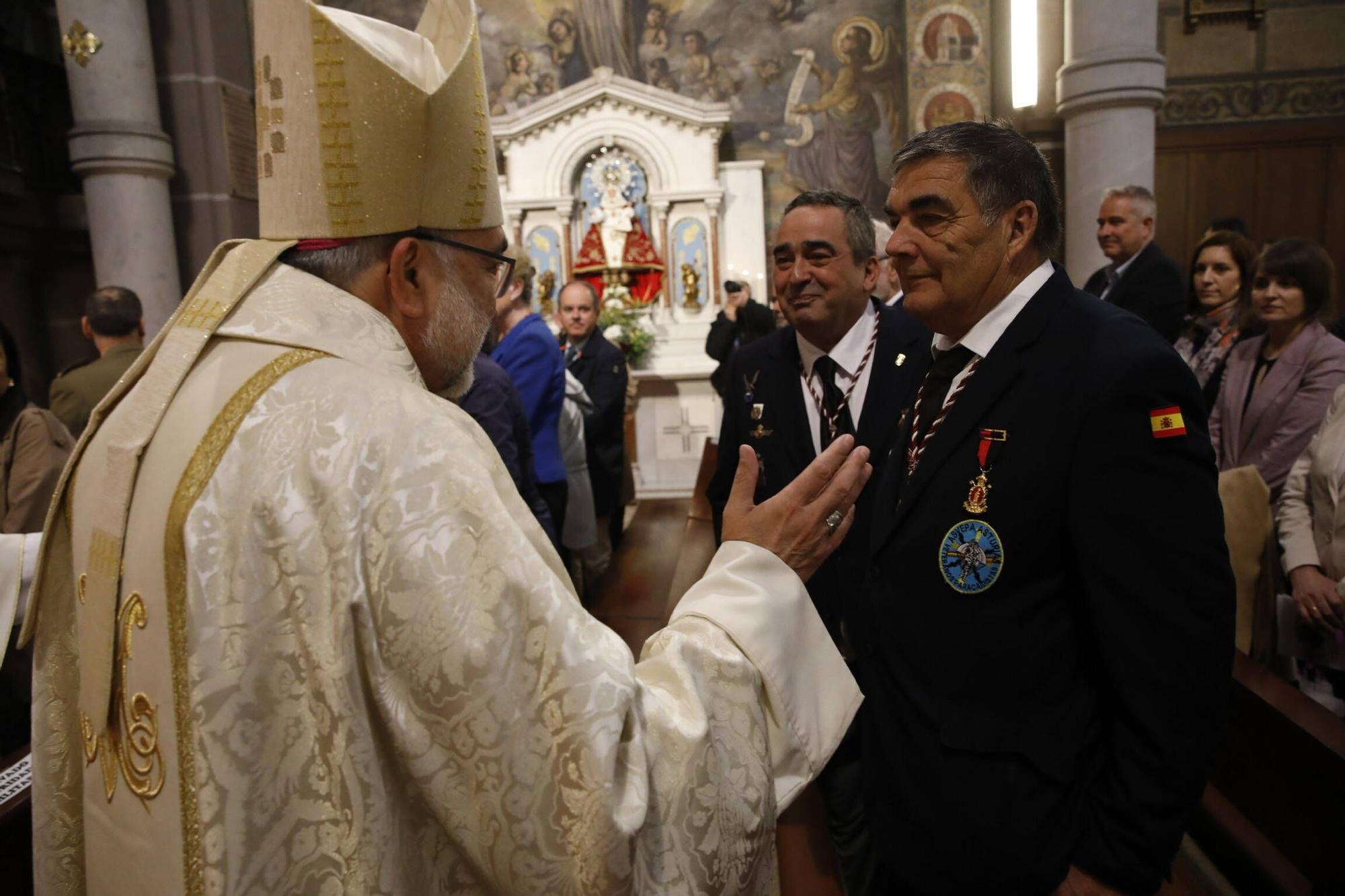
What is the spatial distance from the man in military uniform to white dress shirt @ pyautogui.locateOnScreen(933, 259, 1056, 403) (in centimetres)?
344

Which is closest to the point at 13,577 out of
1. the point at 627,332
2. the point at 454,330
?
the point at 454,330

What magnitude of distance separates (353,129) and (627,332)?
8.84 m

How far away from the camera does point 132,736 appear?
0.99 metres

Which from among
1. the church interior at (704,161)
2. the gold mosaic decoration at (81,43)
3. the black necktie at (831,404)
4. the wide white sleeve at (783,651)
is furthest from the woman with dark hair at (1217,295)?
the gold mosaic decoration at (81,43)

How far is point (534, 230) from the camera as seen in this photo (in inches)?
418

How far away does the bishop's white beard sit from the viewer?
3.74 ft

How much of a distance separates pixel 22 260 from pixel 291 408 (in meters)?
7.84

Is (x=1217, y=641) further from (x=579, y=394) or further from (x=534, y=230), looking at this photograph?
(x=534, y=230)

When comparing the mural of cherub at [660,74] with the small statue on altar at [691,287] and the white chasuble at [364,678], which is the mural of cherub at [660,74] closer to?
the small statue on altar at [691,287]

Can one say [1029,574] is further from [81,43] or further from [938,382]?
[81,43]

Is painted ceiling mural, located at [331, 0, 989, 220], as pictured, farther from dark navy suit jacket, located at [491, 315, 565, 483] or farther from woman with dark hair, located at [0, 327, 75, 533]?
woman with dark hair, located at [0, 327, 75, 533]

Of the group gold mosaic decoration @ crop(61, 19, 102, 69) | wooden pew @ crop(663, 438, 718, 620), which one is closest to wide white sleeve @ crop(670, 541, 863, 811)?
wooden pew @ crop(663, 438, 718, 620)

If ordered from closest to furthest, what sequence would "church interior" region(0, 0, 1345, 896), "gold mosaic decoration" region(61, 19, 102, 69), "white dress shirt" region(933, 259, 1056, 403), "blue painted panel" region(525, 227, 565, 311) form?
"white dress shirt" region(933, 259, 1056, 403), "church interior" region(0, 0, 1345, 896), "gold mosaic decoration" region(61, 19, 102, 69), "blue painted panel" region(525, 227, 565, 311)

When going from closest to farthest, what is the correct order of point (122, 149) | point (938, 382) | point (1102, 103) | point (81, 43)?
point (938, 382), point (1102, 103), point (81, 43), point (122, 149)
